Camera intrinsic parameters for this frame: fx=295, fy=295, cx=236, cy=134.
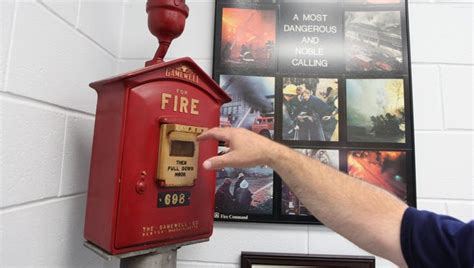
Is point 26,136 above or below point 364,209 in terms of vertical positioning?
above

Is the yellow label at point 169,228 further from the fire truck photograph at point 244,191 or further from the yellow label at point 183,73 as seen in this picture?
the yellow label at point 183,73

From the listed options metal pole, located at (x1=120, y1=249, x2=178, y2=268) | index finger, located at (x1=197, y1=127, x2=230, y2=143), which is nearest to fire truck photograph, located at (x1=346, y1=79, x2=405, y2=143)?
index finger, located at (x1=197, y1=127, x2=230, y2=143)

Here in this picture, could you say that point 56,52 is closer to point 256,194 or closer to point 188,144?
point 188,144

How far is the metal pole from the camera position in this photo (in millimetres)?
704

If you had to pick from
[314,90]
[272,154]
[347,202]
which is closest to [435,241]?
[347,202]

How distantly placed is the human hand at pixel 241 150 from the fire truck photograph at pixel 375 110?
460mm

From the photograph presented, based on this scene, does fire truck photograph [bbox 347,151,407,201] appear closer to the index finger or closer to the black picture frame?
the black picture frame

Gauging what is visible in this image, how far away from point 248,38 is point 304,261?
781 millimetres

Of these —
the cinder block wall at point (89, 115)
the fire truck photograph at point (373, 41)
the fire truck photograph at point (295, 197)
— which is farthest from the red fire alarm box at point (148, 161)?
the fire truck photograph at point (373, 41)

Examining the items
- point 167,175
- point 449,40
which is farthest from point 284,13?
point 167,175

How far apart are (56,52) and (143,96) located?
0.91 ft

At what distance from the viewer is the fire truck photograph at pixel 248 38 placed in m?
1.04

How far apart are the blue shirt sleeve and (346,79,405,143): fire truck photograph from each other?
1.38 feet

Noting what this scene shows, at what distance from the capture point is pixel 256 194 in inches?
39.0
